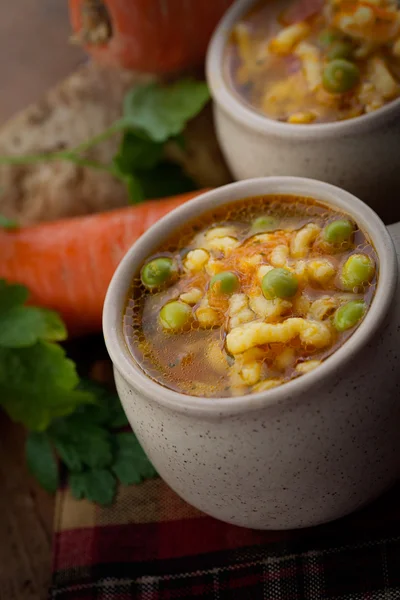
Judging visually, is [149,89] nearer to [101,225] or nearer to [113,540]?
[101,225]

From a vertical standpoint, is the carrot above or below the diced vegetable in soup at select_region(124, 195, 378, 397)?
below

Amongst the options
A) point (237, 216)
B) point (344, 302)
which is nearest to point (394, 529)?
point (344, 302)

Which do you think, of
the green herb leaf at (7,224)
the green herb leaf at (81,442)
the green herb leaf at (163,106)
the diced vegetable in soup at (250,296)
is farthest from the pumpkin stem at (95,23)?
the green herb leaf at (81,442)

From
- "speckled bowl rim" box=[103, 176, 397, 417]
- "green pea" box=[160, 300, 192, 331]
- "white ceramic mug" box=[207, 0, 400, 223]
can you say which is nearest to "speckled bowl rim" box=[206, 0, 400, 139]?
"white ceramic mug" box=[207, 0, 400, 223]

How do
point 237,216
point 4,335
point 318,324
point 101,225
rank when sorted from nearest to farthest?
point 318,324
point 237,216
point 4,335
point 101,225

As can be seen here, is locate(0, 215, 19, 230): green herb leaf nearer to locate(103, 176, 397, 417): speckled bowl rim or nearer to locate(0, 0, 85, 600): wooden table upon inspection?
locate(0, 0, 85, 600): wooden table

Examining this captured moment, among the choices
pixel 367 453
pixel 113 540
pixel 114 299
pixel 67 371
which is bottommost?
pixel 113 540

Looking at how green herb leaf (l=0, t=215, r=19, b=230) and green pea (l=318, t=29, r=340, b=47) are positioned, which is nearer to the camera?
green pea (l=318, t=29, r=340, b=47)
